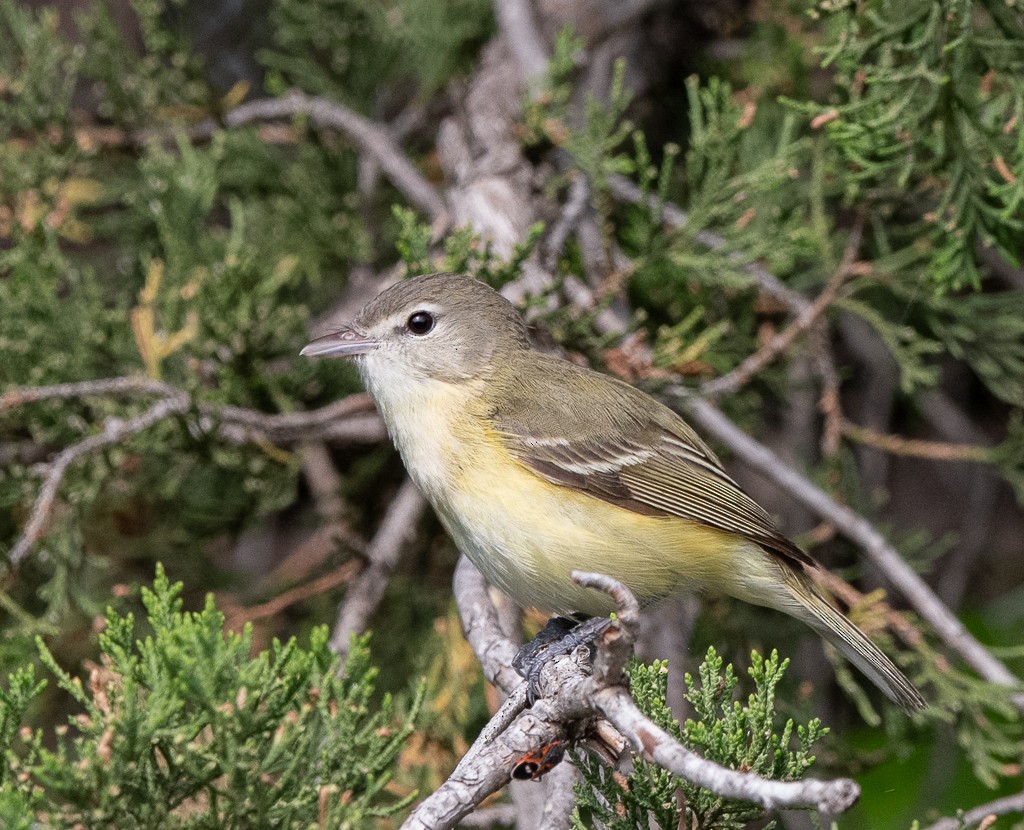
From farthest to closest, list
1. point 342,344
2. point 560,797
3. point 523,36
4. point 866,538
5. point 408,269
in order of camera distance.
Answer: point 523,36, point 866,538, point 408,269, point 342,344, point 560,797

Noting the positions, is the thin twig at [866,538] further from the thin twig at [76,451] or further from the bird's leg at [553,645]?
the thin twig at [76,451]

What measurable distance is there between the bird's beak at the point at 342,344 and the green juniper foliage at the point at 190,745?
1038 mm

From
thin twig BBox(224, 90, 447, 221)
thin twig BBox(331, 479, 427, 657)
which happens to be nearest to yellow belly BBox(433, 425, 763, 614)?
thin twig BBox(331, 479, 427, 657)

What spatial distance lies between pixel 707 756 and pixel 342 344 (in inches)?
64.4

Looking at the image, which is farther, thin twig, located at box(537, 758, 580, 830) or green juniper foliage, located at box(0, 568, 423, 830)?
thin twig, located at box(537, 758, 580, 830)

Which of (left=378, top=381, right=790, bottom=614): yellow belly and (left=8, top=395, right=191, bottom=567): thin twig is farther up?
(left=8, top=395, right=191, bottom=567): thin twig

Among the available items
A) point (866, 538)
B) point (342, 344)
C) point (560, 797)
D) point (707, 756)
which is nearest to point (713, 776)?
point (707, 756)

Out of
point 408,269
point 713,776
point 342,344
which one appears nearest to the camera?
point 713,776

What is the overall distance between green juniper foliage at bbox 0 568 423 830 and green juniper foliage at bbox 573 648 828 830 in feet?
1.52

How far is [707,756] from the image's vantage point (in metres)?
2.04

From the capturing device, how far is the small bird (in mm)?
2770

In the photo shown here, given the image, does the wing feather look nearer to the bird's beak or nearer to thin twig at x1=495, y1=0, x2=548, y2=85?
the bird's beak

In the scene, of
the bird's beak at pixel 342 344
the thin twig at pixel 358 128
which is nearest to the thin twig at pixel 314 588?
the bird's beak at pixel 342 344

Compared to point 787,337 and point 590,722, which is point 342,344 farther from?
point 787,337
